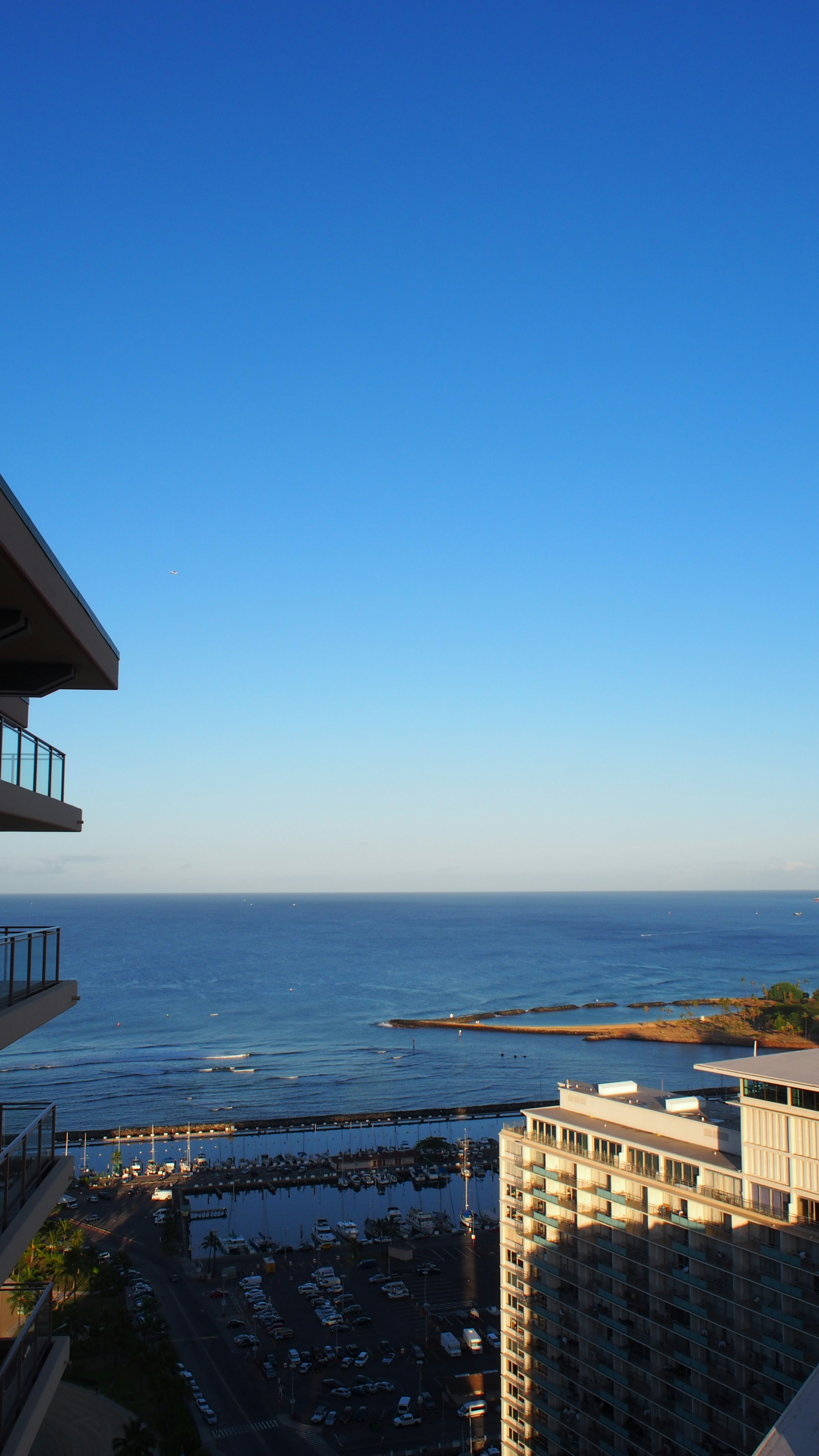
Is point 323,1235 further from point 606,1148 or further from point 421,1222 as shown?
point 606,1148

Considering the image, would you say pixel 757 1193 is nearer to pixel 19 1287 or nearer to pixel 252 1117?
pixel 19 1287

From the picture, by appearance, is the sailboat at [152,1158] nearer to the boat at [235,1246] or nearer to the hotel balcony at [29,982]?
the boat at [235,1246]

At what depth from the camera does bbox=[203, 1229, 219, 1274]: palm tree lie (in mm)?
35531

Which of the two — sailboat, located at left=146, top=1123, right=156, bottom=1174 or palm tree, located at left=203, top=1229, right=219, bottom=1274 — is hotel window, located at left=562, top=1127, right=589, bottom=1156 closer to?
palm tree, located at left=203, top=1229, right=219, bottom=1274

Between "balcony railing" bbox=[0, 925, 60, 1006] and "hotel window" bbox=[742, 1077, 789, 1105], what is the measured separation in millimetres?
12485

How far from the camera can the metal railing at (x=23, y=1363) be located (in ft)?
18.0

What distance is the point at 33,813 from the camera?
21.6 ft

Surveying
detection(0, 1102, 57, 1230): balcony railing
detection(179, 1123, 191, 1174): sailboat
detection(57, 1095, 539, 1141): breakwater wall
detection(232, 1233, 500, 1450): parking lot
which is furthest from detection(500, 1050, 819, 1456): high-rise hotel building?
detection(57, 1095, 539, 1141): breakwater wall

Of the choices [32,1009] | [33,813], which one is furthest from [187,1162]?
[33,813]

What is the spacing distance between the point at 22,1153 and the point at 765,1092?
1313 cm

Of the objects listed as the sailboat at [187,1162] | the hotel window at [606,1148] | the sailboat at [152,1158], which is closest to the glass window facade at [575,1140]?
the hotel window at [606,1148]

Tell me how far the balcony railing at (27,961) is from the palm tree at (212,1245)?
32847mm

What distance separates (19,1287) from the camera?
21.0 ft

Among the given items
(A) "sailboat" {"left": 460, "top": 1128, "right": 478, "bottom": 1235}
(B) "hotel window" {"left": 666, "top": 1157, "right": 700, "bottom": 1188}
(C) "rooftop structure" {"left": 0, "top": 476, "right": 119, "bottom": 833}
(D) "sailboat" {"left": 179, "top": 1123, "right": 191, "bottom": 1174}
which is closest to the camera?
(C) "rooftop structure" {"left": 0, "top": 476, "right": 119, "bottom": 833}
